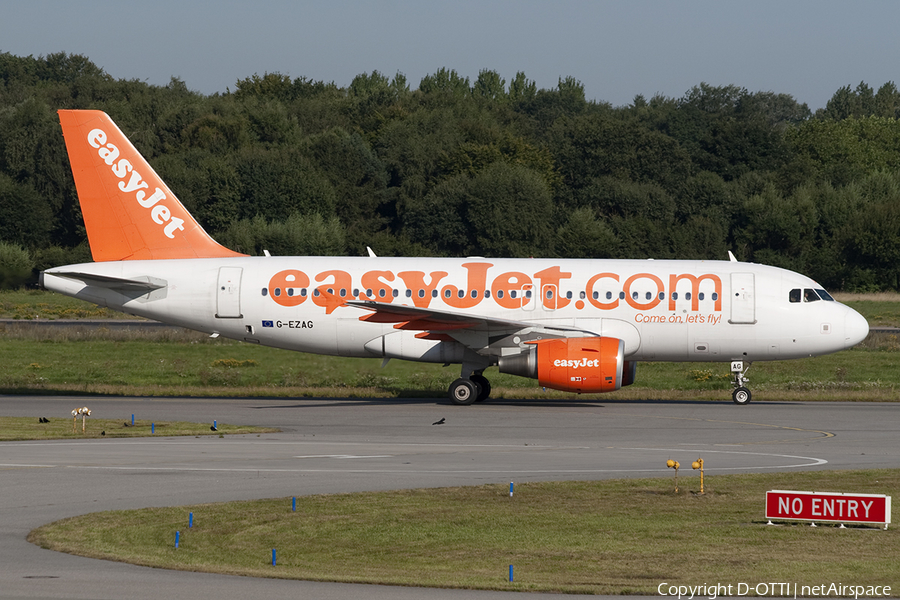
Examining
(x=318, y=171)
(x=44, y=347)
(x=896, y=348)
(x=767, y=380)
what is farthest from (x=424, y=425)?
(x=318, y=171)

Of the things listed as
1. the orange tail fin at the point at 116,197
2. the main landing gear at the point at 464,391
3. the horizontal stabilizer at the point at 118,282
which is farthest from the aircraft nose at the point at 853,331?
the horizontal stabilizer at the point at 118,282

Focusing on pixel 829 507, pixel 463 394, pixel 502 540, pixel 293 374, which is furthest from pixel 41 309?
pixel 829 507

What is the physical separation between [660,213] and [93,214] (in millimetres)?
68514

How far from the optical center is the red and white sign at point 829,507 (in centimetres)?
1529

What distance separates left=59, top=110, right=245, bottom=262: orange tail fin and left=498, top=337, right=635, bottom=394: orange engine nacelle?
11.6 m

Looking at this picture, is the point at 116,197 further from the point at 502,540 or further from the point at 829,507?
the point at 829,507

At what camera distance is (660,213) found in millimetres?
95938

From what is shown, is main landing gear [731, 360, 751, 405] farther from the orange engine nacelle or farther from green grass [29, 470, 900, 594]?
green grass [29, 470, 900, 594]

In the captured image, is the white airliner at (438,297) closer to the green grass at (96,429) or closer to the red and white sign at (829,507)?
the green grass at (96,429)

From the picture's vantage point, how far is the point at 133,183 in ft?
113

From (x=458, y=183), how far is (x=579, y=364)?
2604 inches

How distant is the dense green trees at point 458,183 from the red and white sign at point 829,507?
6513cm

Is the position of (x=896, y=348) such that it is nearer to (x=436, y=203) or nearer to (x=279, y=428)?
(x=279, y=428)

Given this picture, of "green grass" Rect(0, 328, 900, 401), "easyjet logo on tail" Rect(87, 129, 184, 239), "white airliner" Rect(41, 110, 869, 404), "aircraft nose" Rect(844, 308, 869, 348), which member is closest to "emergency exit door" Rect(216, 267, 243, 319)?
"white airliner" Rect(41, 110, 869, 404)
